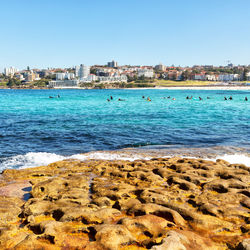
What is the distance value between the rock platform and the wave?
2.72 metres

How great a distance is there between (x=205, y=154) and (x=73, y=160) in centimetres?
855

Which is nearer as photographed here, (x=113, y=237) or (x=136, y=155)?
(x=113, y=237)

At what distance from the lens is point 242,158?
16453 mm

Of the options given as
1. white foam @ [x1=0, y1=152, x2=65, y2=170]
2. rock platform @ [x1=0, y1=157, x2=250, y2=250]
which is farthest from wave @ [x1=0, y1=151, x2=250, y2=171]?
rock platform @ [x1=0, y1=157, x2=250, y2=250]

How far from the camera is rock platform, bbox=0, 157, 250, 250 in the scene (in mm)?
6398

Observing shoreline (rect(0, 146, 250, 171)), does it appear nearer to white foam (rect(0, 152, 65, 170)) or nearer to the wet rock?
white foam (rect(0, 152, 65, 170))

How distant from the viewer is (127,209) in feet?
27.3

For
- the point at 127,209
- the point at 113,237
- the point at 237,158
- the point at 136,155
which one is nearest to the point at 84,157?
the point at 136,155

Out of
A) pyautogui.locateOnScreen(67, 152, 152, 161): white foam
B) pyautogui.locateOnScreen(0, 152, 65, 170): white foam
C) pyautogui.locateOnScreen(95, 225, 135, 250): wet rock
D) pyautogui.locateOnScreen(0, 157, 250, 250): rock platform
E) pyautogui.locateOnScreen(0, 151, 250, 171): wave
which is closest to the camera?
pyautogui.locateOnScreen(95, 225, 135, 250): wet rock

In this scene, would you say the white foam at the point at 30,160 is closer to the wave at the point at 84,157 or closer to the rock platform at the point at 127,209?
the wave at the point at 84,157

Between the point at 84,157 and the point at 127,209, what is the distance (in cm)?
859

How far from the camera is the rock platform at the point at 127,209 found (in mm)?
6398

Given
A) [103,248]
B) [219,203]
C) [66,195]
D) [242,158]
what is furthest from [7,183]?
[242,158]

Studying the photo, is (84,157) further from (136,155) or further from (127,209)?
(127,209)
